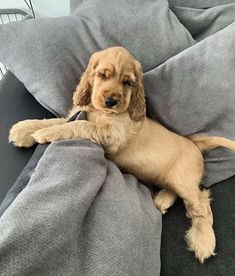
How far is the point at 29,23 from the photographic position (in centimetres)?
135

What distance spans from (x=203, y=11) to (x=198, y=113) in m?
0.56

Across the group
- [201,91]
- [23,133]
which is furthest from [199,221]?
[23,133]

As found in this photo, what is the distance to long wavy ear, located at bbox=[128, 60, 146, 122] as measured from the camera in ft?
4.21

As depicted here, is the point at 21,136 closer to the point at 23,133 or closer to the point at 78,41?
the point at 23,133

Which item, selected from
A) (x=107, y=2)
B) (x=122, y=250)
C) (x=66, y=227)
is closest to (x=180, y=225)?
(x=122, y=250)

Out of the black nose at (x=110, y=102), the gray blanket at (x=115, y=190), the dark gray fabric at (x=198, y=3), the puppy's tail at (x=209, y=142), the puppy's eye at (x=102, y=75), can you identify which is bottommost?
the puppy's tail at (x=209, y=142)

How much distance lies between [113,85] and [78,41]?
0.30 m

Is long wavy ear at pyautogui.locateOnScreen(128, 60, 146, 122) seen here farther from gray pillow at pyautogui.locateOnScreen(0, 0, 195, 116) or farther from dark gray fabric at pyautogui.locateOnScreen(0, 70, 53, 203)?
dark gray fabric at pyautogui.locateOnScreen(0, 70, 53, 203)

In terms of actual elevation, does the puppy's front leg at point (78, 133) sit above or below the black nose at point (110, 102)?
below

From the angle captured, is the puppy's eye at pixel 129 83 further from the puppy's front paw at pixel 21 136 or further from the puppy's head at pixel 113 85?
the puppy's front paw at pixel 21 136

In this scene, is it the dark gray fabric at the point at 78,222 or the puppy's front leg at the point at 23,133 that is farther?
the puppy's front leg at the point at 23,133

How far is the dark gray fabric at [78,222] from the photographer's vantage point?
0.77 metres

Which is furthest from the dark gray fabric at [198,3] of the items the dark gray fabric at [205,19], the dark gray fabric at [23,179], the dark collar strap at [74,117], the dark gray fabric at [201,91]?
the dark gray fabric at [23,179]

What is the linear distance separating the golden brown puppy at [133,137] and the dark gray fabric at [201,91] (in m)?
0.07
